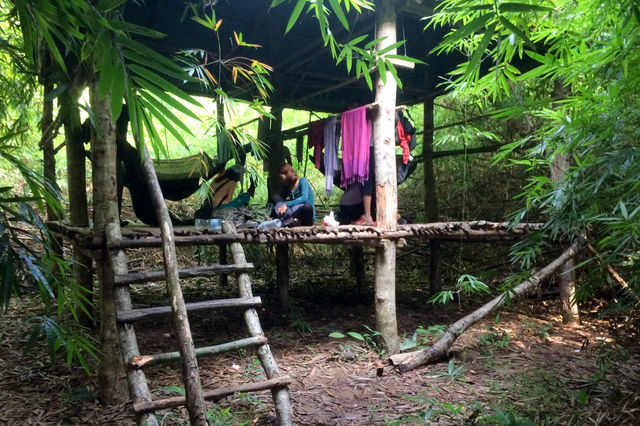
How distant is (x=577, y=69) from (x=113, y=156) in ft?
9.00

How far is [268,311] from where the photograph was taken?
5289mm

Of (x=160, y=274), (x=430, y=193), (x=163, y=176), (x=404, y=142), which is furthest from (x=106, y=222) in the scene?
(x=430, y=193)

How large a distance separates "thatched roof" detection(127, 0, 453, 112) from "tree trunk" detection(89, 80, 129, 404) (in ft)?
3.65

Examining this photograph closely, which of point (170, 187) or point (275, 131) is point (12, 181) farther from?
point (275, 131)

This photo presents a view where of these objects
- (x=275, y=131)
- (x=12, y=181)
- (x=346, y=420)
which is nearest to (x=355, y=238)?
(x=346, y=420)

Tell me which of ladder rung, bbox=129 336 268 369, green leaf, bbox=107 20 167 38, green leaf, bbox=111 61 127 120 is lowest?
ladder rung, bbox=129 336 268 369

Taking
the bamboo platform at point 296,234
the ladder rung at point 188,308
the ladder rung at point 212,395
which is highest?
the bamboo platform at point 296,234

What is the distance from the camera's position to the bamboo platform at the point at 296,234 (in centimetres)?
293

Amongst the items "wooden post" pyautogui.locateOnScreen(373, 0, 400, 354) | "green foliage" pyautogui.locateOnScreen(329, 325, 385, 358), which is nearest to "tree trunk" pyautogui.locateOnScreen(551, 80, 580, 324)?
→ "wooden post" pyautogui.locateOnScreen(373, 0, 400, 354)

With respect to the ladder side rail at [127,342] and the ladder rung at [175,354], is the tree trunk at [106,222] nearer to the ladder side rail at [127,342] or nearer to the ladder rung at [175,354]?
the ladder side rail at [127,342]

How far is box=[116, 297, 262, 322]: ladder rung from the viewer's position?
253 centimetres

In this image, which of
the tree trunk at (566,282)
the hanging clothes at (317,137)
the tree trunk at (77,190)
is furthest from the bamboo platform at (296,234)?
the hanging clothes at (317,137)

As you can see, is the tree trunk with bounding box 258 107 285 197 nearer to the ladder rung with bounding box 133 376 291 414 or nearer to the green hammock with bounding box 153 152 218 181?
the green hammock with bounding box 153 152 218 181

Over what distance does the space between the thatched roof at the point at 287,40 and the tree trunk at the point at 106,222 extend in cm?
111
